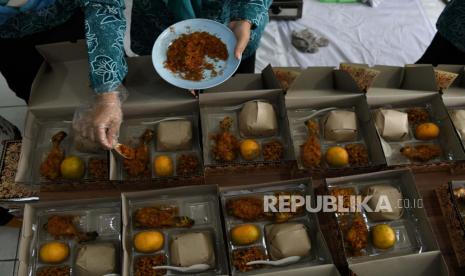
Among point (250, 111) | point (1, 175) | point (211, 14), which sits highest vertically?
point (211, 14)

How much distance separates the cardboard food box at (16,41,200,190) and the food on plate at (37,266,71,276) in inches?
11.3

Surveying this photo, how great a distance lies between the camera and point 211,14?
129 centimetres

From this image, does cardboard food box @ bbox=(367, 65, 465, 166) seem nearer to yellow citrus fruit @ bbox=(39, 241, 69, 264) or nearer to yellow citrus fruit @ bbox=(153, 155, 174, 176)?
yellow citrus fruit @ bbox=(153, 155, 174, 176)

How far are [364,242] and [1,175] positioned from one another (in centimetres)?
124

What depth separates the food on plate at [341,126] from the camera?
1.26m

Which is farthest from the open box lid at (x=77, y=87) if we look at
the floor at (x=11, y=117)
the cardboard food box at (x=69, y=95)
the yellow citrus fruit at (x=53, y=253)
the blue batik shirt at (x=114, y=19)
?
the floor at (x=11, y=117)

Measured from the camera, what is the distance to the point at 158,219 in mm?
1110

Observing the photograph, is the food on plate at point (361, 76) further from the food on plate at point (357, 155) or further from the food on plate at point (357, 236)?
the food on plate at point (357, 236)

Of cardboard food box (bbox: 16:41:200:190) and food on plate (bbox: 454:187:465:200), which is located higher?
cardboard food box (bbox: 16:41:200:190)

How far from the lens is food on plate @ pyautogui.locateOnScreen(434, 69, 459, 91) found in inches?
51.6

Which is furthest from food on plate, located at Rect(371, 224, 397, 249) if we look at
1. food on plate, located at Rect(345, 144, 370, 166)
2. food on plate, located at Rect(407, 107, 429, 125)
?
food on plate, located at Rect(407, 107, 429, 125)

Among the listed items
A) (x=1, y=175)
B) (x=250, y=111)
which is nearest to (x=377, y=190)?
(x=250, y=111)

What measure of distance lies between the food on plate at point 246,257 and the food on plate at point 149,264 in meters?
0.20

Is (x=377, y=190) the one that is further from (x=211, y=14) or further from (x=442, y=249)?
(x=211, y=14)
